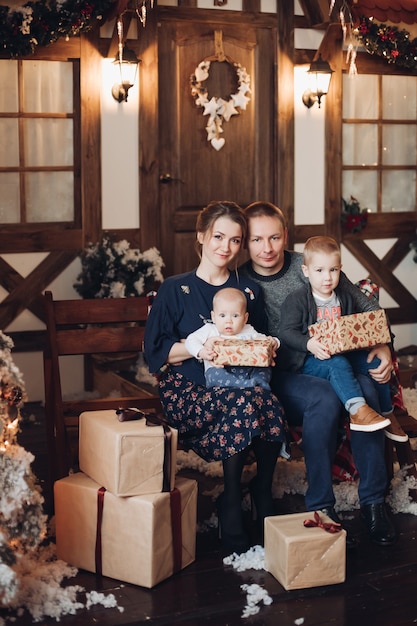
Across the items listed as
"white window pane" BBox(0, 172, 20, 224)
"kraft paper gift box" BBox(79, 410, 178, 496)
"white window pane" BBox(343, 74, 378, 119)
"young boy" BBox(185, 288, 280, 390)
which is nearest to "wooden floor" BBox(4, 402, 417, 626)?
"kraft paper gift box" BBox(79, 410, 178, 496)

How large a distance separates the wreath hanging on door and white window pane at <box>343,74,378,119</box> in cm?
85

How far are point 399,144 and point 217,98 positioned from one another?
1592 mm

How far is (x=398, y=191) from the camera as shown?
7.68 m

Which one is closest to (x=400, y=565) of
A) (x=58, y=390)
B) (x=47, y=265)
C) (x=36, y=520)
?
(x=36, y=520)

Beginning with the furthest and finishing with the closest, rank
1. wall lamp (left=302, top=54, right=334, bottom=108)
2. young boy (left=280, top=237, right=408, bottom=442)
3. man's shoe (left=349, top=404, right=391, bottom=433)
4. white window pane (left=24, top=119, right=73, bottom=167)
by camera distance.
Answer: wall lamp (left=302, top=54, right=334, bottom=108) < white window pane (left=24, top=119, right=73, bottom=167) < young boy (left=280, top=237, right=408, bottom=442) < man's shoe (left=349, top=404, right=391, bottom=433)

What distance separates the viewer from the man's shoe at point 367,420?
152 inches

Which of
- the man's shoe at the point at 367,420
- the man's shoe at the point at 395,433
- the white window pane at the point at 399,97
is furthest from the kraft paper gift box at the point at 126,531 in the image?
the white window pane at the point at 399,97

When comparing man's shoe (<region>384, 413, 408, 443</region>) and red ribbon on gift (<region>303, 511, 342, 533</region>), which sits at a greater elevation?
man's shoe (<region>384, 413, 408, 443</region>)

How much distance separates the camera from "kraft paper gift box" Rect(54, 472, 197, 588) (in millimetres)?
3488

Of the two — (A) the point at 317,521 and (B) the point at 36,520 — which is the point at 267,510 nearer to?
(A) the point at 317,521

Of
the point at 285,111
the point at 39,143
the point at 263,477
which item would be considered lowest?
the point at 263,477

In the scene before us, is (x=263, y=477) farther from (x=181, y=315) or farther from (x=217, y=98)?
(x=217, y=98)

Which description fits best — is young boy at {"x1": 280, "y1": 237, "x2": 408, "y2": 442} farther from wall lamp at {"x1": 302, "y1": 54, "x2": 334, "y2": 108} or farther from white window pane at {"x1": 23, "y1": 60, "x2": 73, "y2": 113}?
wall lamp at {"x1": 302, "y1": 54, "x2": 334, "y2": 108}

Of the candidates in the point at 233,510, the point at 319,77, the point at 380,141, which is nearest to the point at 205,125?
the point at 319,77
